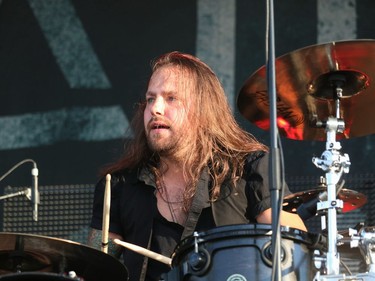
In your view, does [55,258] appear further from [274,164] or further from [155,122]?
[274,164]

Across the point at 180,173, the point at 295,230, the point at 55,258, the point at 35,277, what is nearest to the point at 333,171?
the point at 295,230

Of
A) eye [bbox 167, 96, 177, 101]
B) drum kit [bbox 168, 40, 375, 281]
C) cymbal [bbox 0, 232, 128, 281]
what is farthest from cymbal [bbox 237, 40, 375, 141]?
cymbal [bbox 0, 232, 128, 281]

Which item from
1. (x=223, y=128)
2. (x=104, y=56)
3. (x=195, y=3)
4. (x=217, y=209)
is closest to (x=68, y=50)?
(x=104, y=56)

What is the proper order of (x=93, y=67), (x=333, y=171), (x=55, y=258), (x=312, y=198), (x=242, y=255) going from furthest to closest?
(x=93, y=67)
(x=312, y=198)
(x=333, y=171)
(x=55, y=258)
(x=242, y=255)

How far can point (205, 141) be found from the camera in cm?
438

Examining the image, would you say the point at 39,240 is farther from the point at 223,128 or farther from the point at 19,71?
the point at 19,71

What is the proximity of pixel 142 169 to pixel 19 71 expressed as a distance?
2662mm

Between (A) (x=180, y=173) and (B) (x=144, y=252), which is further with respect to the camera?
(A) (x=180, y=173)

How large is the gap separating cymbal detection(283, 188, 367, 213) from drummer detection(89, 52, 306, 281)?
26cm

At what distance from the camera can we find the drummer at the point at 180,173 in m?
4.08

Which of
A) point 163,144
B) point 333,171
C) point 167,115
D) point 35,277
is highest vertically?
point 167,115

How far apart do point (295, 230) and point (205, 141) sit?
3.32ft

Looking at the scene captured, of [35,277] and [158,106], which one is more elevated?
[158,106]

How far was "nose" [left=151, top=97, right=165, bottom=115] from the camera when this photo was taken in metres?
4.25
